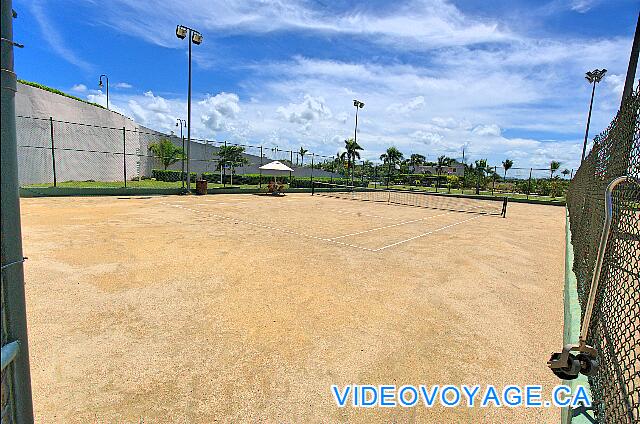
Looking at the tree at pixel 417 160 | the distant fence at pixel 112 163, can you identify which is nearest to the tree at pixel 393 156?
the tree at pixel 417 160

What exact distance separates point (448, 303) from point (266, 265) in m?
3.30

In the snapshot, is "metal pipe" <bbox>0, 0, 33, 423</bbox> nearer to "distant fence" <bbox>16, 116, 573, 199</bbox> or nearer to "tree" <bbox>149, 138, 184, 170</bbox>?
"distant fence" <bbox>16, 116, 573, 199</bbox>

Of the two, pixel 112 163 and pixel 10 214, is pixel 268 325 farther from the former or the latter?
pixel 112 163

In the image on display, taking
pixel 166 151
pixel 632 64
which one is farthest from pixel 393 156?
pixel 632 64

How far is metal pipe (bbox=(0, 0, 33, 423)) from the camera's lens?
1282 mm

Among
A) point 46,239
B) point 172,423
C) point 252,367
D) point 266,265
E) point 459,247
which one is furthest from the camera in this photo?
point 459,247

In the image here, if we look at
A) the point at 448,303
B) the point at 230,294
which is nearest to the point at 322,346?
the point at 230,294

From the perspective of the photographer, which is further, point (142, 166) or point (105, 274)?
point (142, 166)

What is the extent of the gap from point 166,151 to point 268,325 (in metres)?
42.6

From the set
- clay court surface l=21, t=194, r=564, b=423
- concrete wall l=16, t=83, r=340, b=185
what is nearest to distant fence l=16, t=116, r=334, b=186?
concrete wall l=16, t=83, r=340, b=185

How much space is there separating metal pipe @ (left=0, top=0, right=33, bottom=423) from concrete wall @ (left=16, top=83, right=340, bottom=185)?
19.3 metres

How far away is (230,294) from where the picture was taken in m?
4.97

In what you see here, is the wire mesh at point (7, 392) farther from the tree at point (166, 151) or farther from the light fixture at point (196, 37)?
the tree at point (166, 151)

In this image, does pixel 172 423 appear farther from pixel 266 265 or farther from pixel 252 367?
pixel 266 265
